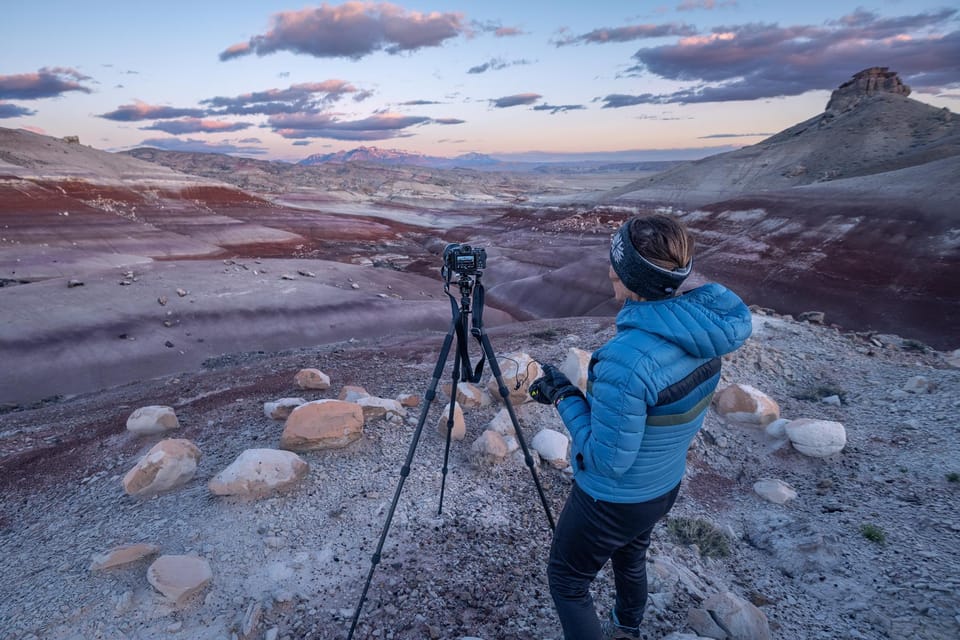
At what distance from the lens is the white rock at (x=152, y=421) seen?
20.9 feet

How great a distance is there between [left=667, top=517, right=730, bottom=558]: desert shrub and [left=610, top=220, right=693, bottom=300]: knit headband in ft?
10.7

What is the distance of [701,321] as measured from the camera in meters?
2.28

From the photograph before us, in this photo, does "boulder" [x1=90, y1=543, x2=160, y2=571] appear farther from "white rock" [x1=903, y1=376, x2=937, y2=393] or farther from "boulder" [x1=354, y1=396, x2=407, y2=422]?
"white rock" [x1=903, y1=376, x2=937, y2=393]

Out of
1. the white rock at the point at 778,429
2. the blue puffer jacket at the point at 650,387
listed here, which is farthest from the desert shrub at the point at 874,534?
the blue puffer jacket at the point at 650,387

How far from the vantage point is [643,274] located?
2340 mm

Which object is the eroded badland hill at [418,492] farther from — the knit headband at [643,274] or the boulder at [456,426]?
the knit headband at [643,274]

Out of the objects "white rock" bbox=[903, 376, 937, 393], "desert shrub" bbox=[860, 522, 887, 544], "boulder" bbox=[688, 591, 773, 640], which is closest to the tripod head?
"boulder" bbox=[688, 591, 773, 640]

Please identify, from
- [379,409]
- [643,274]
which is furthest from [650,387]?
[379,409]

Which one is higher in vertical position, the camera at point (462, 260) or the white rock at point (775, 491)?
the camera at point (462, 260)

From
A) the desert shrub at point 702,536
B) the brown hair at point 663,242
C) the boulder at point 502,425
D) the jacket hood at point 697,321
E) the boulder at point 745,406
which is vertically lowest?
the desert shrub at point 702,536

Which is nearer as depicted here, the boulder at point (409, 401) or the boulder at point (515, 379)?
the boulder at point (515, 379)

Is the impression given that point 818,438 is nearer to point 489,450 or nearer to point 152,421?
point 489,450

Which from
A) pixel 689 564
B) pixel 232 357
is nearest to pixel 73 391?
pixel 232 357

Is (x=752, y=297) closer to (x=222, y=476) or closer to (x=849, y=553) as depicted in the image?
(x=849, y=553)
